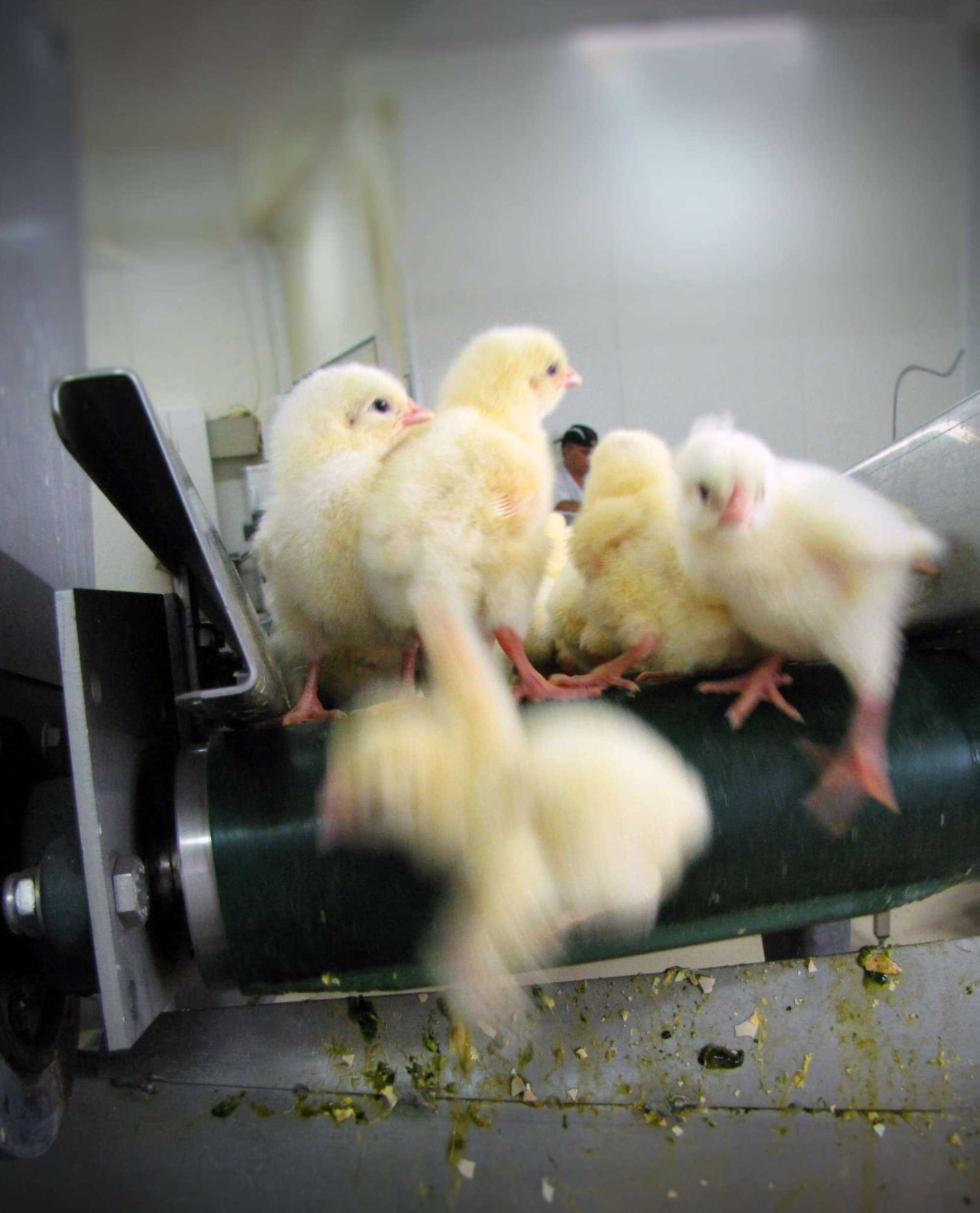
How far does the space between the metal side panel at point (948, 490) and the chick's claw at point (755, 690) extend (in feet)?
0.46

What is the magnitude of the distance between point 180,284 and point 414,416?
0.66ft

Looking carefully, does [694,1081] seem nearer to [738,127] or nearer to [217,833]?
[217,833]

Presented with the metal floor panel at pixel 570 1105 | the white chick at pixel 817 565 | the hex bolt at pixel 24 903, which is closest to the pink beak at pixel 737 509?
the white chick at pixel 817 565

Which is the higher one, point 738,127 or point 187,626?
point 738,127

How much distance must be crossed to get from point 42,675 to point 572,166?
623mm

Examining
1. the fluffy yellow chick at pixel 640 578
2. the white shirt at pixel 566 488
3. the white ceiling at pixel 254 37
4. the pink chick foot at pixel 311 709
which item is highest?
the white ceiling at pixel 254 37

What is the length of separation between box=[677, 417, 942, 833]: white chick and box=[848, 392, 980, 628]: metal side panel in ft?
0.08

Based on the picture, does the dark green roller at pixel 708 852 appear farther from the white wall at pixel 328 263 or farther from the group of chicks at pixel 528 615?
the white wall at pixel 328 263

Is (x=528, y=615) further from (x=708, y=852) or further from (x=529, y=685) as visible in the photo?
(x=708, y=852)

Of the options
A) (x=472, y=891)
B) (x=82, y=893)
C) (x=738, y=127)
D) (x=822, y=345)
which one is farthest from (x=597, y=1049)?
(x=738, y=127)

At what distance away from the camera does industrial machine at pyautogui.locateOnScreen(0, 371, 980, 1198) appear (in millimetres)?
494

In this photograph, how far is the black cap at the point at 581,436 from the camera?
656mm

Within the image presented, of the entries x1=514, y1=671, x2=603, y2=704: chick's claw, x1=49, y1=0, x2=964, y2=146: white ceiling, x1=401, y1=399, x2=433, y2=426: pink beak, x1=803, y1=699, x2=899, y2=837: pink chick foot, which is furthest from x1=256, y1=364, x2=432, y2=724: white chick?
x1=803, y1=699, x2=899, y2=837: pink chick foot

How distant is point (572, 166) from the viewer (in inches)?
18.7
